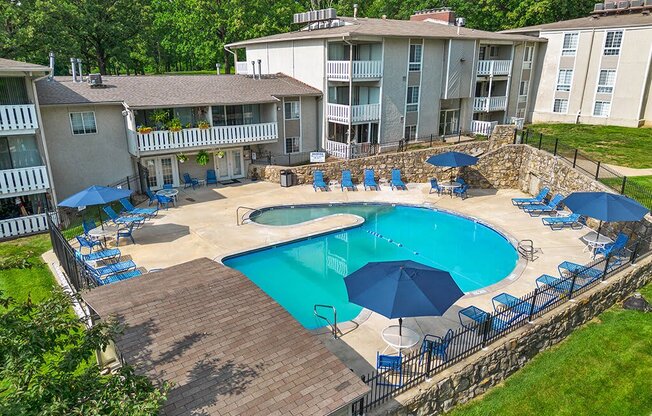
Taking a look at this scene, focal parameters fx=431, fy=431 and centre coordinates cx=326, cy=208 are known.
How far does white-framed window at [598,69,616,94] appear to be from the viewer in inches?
1421

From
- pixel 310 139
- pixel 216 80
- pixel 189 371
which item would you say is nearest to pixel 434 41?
pixel 310 139

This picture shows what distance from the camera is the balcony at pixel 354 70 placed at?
27.4m

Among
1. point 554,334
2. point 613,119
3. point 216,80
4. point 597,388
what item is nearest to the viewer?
point 597,388

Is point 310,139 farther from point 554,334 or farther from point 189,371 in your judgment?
point 189,371

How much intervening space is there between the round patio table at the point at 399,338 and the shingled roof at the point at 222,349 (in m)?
2.82

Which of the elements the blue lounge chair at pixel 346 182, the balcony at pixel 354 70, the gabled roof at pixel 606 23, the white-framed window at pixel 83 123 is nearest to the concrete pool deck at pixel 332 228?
the blue lounge chair at pixel 346 182

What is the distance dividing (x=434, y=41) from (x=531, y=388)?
25783 millimetres

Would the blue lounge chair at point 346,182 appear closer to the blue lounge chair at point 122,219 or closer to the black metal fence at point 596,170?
the black metal fence at point 596,170

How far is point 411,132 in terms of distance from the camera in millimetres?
32125

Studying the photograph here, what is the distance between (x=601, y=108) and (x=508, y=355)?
34.3m

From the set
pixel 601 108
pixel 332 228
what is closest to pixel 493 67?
pixel 601 108

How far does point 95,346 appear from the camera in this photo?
6.00 metres

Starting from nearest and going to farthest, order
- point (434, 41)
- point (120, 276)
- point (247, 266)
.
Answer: point (120, 276)
point (247, 266)
point (434, 41)

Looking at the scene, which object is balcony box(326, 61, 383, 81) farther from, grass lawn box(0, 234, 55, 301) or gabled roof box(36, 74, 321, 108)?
grass lawn box(0, 234, 55, 301)
